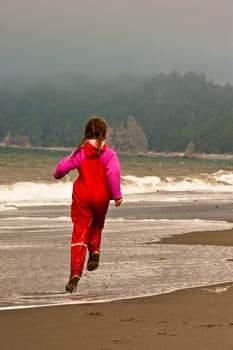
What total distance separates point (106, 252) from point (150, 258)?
1.11 metres

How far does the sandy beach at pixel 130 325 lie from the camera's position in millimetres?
5844

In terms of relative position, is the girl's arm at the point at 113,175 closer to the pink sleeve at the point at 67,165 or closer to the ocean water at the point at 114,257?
the pink sleeve at the point at 67,165

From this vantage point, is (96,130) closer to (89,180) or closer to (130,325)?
(89,180)

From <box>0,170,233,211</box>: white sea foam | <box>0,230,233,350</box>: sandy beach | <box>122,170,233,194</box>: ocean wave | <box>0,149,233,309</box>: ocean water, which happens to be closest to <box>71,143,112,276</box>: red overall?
<box>0,149,233,309</box>: ocean water

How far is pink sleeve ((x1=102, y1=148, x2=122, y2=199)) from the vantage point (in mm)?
8414

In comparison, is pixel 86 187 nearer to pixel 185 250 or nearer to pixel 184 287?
pixel 184 287

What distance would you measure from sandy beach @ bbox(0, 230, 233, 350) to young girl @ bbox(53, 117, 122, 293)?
0.80 meters

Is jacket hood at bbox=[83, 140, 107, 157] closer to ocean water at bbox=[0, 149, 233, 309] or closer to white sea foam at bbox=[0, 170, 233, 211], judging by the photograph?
ocean water at bbox=[0, 149, 233, 309]

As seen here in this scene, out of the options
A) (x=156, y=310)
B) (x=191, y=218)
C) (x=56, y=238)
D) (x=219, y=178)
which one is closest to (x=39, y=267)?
(x=156, y=310)

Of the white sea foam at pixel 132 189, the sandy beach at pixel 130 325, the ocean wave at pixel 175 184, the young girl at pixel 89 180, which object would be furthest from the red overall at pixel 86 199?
the ocean wave at pixel 175 184

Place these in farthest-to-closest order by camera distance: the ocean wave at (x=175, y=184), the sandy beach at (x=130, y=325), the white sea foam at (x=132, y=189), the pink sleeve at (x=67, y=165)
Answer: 1. the ocean wave at (x=175, y=184)
2. the white sea foam at (x=132, y=189)
3. the pink sleeve at (x=67, y=165)
4. the sandy beach at (x=130, y=325)

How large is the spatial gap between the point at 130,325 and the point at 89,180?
2.19 m

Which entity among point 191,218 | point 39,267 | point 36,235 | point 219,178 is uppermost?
point 39,267

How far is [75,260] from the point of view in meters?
8.48
